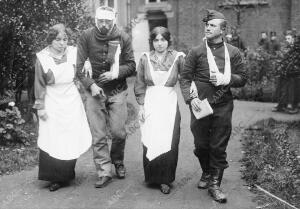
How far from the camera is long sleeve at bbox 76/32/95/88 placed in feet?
19.7

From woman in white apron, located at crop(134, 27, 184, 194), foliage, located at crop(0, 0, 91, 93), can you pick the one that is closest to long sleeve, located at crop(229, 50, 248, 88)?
woman in white apron, located at crop(134, 27, 184, 194)

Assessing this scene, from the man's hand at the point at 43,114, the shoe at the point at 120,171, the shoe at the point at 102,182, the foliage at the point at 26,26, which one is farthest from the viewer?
the foliage at the point at 26,26

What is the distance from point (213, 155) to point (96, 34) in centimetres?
202

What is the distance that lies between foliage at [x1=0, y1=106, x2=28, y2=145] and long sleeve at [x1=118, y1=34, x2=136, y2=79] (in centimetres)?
272

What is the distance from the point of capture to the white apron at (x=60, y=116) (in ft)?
19.2

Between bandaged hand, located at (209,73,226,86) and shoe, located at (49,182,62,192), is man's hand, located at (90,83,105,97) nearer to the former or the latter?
shoe, located at (49,182,62,192)

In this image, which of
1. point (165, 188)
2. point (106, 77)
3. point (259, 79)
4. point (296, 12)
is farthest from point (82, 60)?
point (296, 12)

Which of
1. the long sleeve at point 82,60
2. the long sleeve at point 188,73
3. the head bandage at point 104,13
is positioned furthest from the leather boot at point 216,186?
the head bandage at point 104,13

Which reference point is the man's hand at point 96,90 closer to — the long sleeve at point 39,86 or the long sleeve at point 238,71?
the long sleeve at point 39,86

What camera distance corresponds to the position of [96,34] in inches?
239

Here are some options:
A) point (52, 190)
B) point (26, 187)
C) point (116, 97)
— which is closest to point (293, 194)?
point (116, 97)

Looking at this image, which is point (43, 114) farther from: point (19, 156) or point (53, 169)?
point (19, 156)

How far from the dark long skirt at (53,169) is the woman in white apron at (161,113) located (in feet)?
3.16

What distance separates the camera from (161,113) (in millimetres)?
5785
